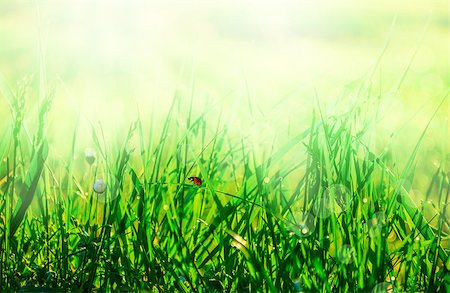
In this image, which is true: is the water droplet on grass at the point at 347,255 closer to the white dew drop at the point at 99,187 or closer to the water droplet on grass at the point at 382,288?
the water droplet on grass at the point at 382,288

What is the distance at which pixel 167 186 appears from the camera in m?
1.33

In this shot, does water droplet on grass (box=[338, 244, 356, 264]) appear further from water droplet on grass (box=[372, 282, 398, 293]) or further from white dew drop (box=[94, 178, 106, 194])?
white dew drop (box=[94, 178, 106, 194])

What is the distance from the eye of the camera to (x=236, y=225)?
129 centimetres

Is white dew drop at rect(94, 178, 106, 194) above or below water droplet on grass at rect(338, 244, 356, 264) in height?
above

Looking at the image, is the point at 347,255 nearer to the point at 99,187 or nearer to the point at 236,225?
the point at 236,225

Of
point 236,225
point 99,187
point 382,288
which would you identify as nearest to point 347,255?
point 382,288

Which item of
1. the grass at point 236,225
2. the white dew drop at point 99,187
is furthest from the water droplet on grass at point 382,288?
the white dew drop at point 99,187

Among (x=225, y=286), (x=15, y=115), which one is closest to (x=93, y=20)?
(x=15, y=115)

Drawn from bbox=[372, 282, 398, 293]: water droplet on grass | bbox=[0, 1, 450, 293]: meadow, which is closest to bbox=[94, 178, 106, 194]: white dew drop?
bbox=[0, 1, 450, 293]: meadow

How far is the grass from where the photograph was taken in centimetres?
117

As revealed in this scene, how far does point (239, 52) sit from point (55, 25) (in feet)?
2.57

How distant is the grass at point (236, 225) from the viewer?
1174 millimetres

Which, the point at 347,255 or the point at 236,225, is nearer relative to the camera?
the point at 347,255

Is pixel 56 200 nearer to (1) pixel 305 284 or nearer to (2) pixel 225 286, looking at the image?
(2) pixel 225 286
